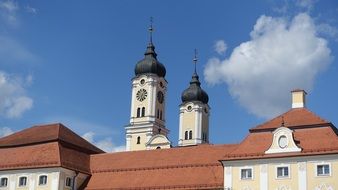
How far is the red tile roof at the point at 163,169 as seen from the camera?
50.0m

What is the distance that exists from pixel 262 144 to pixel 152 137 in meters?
53.1

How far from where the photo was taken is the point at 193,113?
11431cm

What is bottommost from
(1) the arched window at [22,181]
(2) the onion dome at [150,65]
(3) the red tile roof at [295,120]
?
(1) the arched window at [22,181]

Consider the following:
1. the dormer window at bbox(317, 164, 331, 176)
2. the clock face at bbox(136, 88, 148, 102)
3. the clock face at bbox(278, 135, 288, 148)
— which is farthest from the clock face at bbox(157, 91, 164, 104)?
the dormer window at bbox(317, 164, 331, 176)

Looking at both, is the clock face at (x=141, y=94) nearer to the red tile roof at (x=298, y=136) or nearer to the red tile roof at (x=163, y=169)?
the red tile roof at (x=163, y=169)

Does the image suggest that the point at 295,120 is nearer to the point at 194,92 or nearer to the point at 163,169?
the point at 163,169

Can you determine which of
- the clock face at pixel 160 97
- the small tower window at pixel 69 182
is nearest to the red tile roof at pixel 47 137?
the small tower window at pixel 69 182

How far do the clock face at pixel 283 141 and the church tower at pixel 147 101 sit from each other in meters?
59.1

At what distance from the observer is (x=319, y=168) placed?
44375 mm

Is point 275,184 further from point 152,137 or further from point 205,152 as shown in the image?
point 152,137

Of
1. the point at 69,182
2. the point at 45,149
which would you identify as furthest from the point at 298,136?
the point at 45,149

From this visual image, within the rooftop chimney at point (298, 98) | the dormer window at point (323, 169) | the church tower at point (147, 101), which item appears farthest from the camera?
the church tower at point (147, 101)

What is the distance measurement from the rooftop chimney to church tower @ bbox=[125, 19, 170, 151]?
55.7m

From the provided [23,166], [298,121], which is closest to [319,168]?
[298,121]
